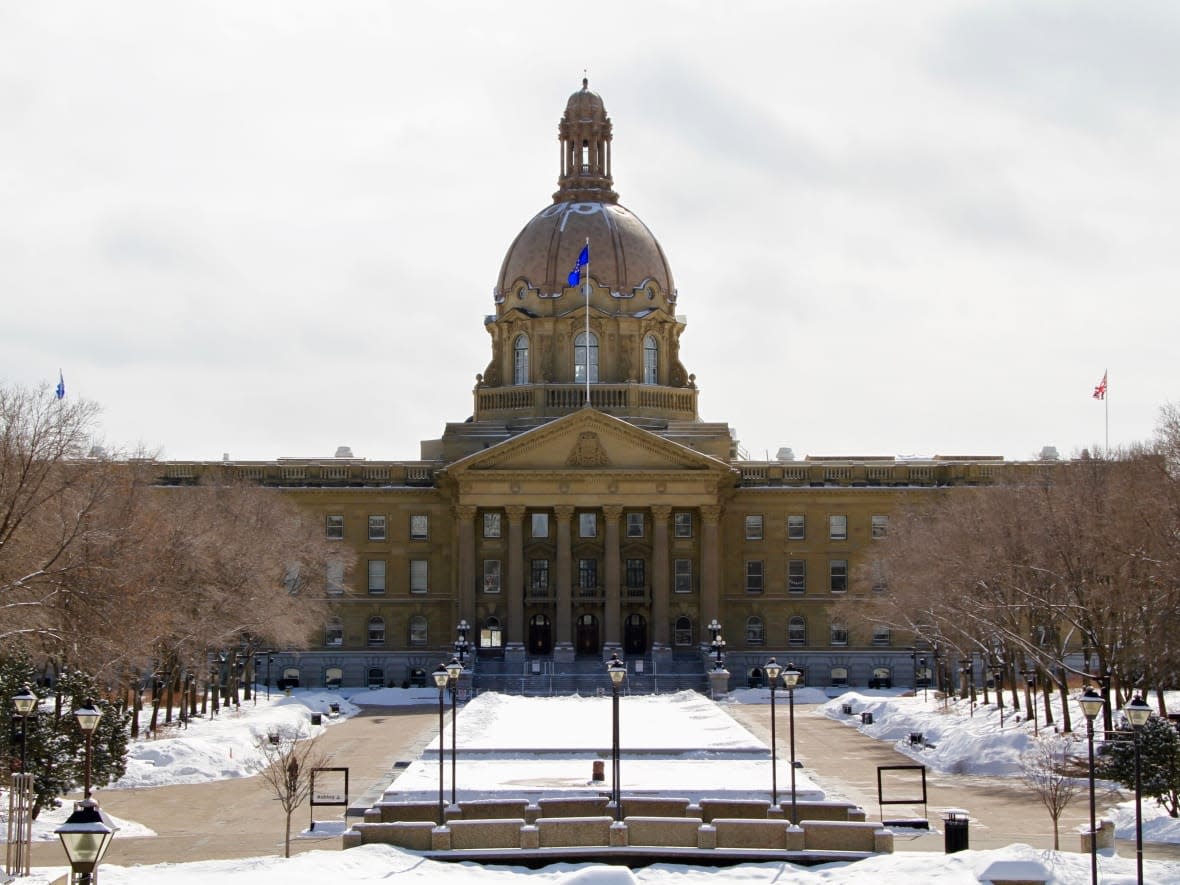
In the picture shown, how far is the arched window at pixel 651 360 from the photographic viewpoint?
4577 inches

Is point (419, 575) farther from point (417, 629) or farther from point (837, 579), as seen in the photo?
point (837, 579)

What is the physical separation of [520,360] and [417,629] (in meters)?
19.2

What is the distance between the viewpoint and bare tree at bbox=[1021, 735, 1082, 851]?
41.7m

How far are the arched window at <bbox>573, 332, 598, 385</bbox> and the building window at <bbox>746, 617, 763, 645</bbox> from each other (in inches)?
726

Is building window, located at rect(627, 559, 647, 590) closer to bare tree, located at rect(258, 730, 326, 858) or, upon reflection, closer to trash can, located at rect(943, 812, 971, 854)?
bare tree, located at rect(258, 730, 326, 858)

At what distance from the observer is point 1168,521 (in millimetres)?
54188

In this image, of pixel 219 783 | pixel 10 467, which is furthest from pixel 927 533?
pixel 10 467

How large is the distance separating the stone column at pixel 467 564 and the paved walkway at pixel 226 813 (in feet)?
100

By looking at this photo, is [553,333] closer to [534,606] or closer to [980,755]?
[534,606]

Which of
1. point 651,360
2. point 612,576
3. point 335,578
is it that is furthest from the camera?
point 651,360

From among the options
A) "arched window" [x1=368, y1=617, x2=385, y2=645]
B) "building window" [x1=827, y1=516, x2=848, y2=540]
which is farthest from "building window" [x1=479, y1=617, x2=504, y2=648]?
"building window" [x1=827, y1=516, x2=848, y2=540]

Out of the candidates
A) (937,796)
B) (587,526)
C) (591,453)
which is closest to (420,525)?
(587,526)

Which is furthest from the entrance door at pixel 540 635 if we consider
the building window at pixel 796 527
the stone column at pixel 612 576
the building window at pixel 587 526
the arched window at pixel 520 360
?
the arched window at pixel 520 360

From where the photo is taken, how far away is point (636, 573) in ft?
355
